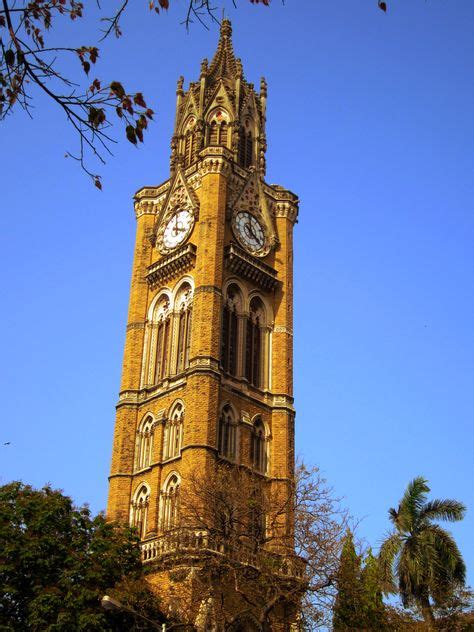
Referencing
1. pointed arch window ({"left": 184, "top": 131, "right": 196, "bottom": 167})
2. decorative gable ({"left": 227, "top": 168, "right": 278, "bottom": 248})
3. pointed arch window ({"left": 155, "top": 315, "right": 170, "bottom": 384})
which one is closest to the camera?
pointed arch window ({"left": 155, "top": 315, "right": 170, "bottom": 384})

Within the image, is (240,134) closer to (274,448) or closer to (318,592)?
(274,448)

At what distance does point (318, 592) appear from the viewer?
24.2 metres

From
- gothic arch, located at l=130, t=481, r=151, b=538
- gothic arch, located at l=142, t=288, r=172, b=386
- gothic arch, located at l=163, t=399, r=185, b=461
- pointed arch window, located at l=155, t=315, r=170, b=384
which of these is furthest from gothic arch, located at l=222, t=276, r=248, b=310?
gothic arch, located at l=130, t=481, r=151, b=538

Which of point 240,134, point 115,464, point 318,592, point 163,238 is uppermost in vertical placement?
point 240,134

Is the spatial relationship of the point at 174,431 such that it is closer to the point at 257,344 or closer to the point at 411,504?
the point at 257,344

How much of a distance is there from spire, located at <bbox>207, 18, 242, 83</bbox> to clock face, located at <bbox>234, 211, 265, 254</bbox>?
962cm

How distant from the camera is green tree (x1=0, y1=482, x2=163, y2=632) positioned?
26297 millimetres

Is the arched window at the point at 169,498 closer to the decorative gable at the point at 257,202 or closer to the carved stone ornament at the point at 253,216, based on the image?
the carved stone ornament at the point at 253,216

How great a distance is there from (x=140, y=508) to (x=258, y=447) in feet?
18.6

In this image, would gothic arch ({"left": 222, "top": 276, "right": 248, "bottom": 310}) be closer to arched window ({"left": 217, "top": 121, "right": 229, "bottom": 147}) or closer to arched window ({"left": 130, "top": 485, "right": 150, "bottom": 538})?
arched window ({"left": 217, "top": 121, "right": 229, "bottom": 147})

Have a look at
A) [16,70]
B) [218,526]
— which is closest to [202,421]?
[218,526]

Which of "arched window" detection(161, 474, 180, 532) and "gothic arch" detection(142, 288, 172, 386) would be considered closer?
"arched window" detection(161, 474, 180, 532)

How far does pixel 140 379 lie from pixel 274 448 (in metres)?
6.94

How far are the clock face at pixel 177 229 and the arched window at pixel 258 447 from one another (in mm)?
Answer: 9485
